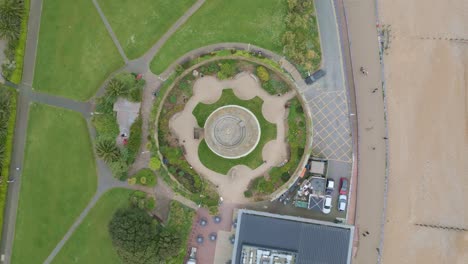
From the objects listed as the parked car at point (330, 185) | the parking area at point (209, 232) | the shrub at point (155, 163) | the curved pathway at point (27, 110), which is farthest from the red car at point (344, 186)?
the curved pathway at point (27, 110)

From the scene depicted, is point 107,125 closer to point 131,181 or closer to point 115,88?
point 115,88

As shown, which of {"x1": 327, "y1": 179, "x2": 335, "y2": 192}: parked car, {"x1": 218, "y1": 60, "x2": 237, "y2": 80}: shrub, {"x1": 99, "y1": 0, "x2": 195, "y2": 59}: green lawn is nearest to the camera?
{"x1": 327, "y1": 179, "x2": 335, "y2": 192}: parked car

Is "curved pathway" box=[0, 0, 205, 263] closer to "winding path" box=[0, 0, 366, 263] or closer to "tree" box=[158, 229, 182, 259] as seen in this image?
"winding path" box=[0, 0, 366, 263]

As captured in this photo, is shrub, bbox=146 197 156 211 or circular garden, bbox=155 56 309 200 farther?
shrub, bbox=146 197 156 211

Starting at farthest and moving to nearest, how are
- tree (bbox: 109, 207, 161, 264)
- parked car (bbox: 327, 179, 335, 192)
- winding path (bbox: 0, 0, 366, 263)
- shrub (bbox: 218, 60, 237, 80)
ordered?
winding path (bbox: 0, 0, 366, 263)
shrub (bbox: 218, 60, 237, 80)
parked car (bbox: 327, 179, 335, 192)
tree (bbox: 109, 207, 161, 264)

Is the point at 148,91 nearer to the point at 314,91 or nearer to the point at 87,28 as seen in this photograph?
the point at 87,28

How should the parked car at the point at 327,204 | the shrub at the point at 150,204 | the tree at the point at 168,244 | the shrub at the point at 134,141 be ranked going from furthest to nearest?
the shrub at the point at 150,204
the shrub at the point at 134,141
the parked car at the point at 327,204
the tree at the point at 168,244

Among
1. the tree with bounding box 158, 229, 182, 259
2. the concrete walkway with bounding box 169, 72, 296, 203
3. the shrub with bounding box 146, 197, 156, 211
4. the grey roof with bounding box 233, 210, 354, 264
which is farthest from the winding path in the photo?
the grey roof with bounding box 233, 210, 354, 264

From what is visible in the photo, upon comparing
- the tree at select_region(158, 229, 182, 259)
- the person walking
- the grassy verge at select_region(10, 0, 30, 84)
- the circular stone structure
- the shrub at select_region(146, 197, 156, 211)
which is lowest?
the tree at select_region(158, 229, 182, 259)

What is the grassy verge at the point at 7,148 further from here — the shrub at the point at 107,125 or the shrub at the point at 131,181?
the shrub at the point at 131,181
